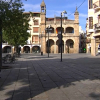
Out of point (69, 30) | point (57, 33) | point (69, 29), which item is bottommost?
point (57, 33)

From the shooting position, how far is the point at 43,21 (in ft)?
224

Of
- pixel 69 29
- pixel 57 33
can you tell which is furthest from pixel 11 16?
Result: pixel 69 29

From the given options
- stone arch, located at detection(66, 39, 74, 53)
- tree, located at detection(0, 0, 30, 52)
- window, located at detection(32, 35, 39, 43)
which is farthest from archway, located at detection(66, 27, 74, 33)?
tree, located at detection(0, 0, 30, 52)

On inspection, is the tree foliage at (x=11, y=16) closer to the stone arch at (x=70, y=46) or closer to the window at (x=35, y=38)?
the stone arch at (x=70, y=46)

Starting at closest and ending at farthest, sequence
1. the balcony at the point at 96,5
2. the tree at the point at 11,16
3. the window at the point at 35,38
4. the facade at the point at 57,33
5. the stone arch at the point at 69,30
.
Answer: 1. the tree at the point at 11,16
2. the balcony at the point at 96,5
3. the facade at the point at 57,33
4. the stone arch at the point at 69,30
5. the window at the point at 35,38

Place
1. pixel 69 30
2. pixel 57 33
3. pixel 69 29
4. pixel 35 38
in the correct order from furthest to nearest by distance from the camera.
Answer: pixel 35 38 < pixel 69 30 < pixel 69 29 < pixel 57 33

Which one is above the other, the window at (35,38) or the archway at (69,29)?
the archway at (69,29)

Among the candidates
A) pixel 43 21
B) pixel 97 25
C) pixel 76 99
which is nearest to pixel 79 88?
pixel 76 99

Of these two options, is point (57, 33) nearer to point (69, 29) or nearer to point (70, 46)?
point (69, 29)

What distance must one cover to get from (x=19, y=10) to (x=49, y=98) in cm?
824

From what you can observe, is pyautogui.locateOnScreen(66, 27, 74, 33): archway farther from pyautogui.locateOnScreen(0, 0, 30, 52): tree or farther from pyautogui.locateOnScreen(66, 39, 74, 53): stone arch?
pyautogui.locateOnScreen(0, 0, 30, 52): tree

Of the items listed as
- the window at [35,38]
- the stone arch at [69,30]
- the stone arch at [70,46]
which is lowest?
the stone arch at [70,46]

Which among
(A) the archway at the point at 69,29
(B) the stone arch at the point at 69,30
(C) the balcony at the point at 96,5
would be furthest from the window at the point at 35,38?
(C) the balcony at the point at 96,5

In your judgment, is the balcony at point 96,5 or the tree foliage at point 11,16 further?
the balcony at point 96,5
